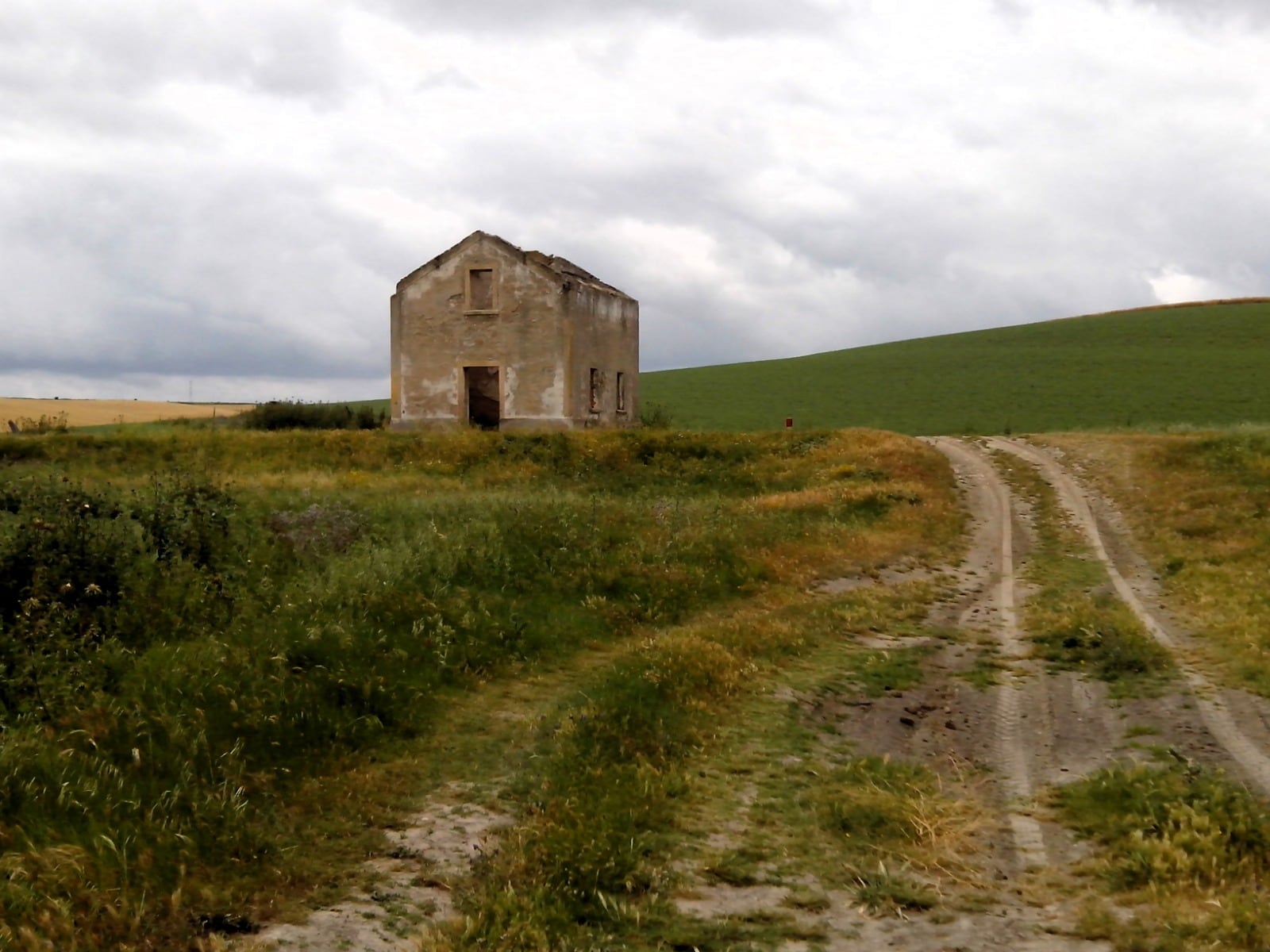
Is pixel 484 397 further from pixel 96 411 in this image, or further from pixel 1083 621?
pixel 96 411

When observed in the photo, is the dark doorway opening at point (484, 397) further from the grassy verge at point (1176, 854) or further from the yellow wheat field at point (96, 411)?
the grassy verge at point (1176, 854)

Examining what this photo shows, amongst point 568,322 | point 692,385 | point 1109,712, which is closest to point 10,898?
point 1109,712

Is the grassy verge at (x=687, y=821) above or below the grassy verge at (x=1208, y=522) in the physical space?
below

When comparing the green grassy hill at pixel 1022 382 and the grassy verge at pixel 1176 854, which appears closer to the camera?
the grassy verge at pixel 1176 854

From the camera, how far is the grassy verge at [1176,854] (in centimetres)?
560

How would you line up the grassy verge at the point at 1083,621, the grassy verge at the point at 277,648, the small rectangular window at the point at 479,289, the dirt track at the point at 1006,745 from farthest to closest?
the small rectangular window at the point at 479,289 < the grassy verge at the point at 1083,621 < the grassy verge at the point at 277,648 < the dirt track at the point at 1006,745

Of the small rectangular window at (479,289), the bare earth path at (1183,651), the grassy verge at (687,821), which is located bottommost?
the grassy verge at (687,821)

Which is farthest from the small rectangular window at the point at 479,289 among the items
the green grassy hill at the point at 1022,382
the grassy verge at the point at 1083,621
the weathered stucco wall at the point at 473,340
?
the grassy verge at the point at 1083,621

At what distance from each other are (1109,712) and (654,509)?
36.3 feet

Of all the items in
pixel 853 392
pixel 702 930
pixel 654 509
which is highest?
pixel 853 392

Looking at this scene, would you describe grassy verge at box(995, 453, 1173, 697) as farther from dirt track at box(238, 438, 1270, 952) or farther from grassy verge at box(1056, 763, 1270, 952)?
grassy verge at box(1056, 763, 1270, 952)

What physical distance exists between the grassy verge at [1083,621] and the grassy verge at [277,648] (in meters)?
2.32

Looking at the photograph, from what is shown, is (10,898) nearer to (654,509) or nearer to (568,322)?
(654,509)

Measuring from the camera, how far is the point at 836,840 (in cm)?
709
